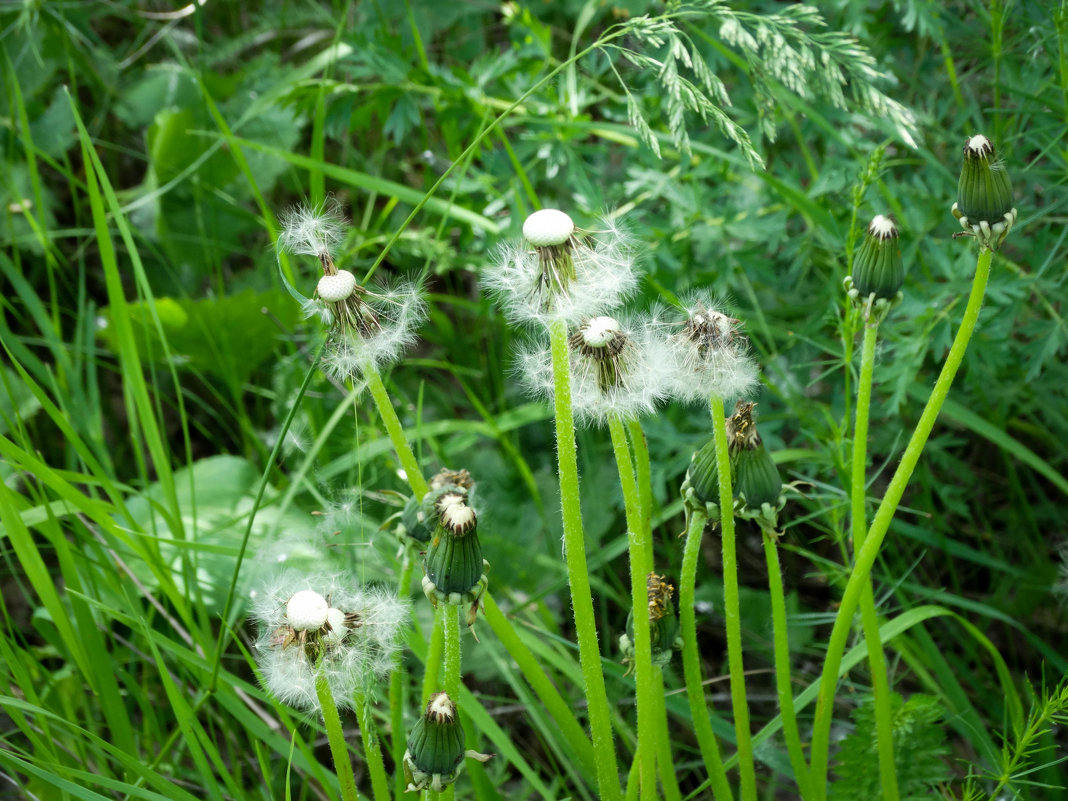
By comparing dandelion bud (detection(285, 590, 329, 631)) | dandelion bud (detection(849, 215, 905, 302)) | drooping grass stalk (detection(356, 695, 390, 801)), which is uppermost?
dandelion bud (detection(849, 215, 905, 302))

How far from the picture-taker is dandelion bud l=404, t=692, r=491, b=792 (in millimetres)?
1132

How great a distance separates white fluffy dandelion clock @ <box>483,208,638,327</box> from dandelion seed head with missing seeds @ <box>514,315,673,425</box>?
31mm

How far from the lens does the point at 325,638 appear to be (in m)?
1.13

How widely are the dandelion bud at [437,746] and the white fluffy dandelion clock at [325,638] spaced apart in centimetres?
11

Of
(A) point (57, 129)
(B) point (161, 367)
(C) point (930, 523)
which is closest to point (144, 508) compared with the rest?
(B) point (161, 367)

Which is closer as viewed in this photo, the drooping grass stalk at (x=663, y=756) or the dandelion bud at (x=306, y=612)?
the dandelion bud at (x=306, y=612)

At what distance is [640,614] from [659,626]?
0.18 meters

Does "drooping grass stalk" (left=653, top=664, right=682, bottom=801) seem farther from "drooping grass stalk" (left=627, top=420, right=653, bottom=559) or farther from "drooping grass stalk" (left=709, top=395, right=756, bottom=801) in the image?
"drooping grass stalk" (left=627, top=420, right=653, bottom=559)

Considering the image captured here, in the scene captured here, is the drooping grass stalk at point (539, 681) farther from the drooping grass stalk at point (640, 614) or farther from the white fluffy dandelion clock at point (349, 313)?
the white fluffy dandelion clock at point (349, 313)

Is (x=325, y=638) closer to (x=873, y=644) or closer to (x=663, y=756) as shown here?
(x=663, y=756)

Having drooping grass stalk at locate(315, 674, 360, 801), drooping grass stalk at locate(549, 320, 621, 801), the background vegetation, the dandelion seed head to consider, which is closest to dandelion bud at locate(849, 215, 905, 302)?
the background vegetation

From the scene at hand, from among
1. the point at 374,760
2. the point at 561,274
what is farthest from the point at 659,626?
the point at 561,274

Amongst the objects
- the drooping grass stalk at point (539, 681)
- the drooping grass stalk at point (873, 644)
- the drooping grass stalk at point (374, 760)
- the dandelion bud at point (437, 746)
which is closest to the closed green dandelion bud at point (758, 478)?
the drooping grass stalk at point (873, 644)

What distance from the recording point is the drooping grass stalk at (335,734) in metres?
1.15
